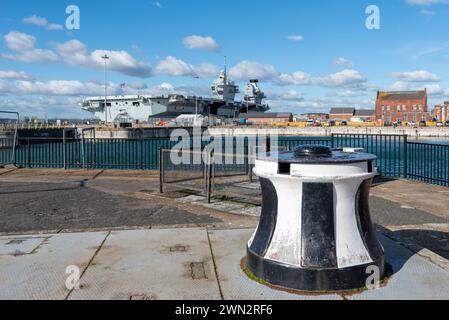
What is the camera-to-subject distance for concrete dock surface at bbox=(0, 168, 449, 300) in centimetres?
356

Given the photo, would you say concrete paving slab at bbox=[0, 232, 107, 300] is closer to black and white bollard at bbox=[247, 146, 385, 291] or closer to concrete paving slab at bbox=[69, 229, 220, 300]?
concrete paving slab at bbox=[69, 229, 220, 300]

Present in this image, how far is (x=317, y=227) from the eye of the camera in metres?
3.67

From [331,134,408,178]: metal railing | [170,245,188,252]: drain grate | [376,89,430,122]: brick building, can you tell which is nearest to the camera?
[170,245,188,252]: drain grate

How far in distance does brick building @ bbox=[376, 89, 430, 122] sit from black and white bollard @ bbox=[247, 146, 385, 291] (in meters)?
140

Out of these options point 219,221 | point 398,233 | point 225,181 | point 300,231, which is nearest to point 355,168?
point 300,231

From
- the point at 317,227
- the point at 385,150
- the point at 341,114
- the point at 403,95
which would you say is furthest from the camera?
the point at 341,114

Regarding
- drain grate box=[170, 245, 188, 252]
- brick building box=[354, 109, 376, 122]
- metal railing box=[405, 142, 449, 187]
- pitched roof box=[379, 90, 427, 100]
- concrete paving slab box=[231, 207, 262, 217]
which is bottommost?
drain grate box=[170, 245, 188, 252]

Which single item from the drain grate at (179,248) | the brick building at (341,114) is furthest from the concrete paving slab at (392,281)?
the brick building at (341,114)

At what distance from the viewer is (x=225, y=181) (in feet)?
34.1

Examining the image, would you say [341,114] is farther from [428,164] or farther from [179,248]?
[179,248]

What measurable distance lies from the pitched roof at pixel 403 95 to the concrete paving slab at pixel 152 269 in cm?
14249

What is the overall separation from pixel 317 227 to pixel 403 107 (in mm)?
143337

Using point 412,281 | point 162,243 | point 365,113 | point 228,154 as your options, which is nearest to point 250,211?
point 162,243

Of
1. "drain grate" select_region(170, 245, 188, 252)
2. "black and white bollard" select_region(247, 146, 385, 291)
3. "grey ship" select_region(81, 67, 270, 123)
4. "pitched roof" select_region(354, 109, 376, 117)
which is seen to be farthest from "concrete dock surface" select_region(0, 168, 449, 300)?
"pitched roof" select_region(354, 109, 376, 117)
